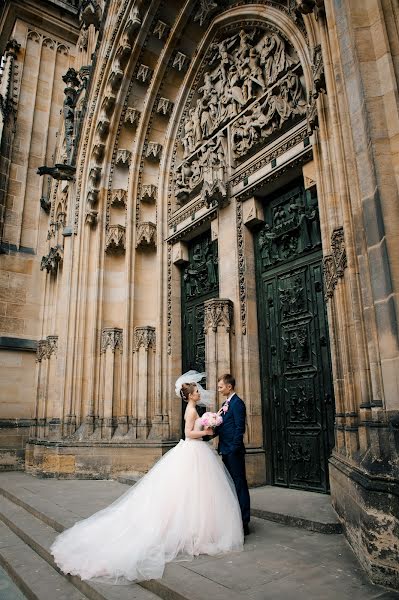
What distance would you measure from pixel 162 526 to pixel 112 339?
18.5ft

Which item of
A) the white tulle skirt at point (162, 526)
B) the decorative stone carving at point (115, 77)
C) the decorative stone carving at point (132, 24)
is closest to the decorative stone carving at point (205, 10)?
the decorative stone carving at point (132, 24)

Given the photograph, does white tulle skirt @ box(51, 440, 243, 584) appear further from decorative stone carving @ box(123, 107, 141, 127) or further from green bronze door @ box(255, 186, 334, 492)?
decorative stone carving @ box(123, 107, 141, 127)

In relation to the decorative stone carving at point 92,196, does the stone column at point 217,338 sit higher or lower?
lower

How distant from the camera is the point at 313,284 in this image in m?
6.16

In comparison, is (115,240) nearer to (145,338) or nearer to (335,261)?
(145,338)

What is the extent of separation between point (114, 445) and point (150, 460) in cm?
77

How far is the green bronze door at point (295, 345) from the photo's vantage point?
5.72m

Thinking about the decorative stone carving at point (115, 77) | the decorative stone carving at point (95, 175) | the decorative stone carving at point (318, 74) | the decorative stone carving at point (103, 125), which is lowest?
the decorative stone carving at point (318, 74)

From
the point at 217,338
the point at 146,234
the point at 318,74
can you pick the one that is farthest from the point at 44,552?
the point at 146,234

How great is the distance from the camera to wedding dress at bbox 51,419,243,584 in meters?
3.25

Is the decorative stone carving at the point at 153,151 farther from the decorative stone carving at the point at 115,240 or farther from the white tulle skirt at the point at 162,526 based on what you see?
the white tulle skirt at the point at 162,526

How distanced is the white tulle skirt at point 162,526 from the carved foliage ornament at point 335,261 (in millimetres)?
2045

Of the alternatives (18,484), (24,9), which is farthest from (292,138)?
(24,9)

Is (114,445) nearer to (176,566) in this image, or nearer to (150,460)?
(150,460)
